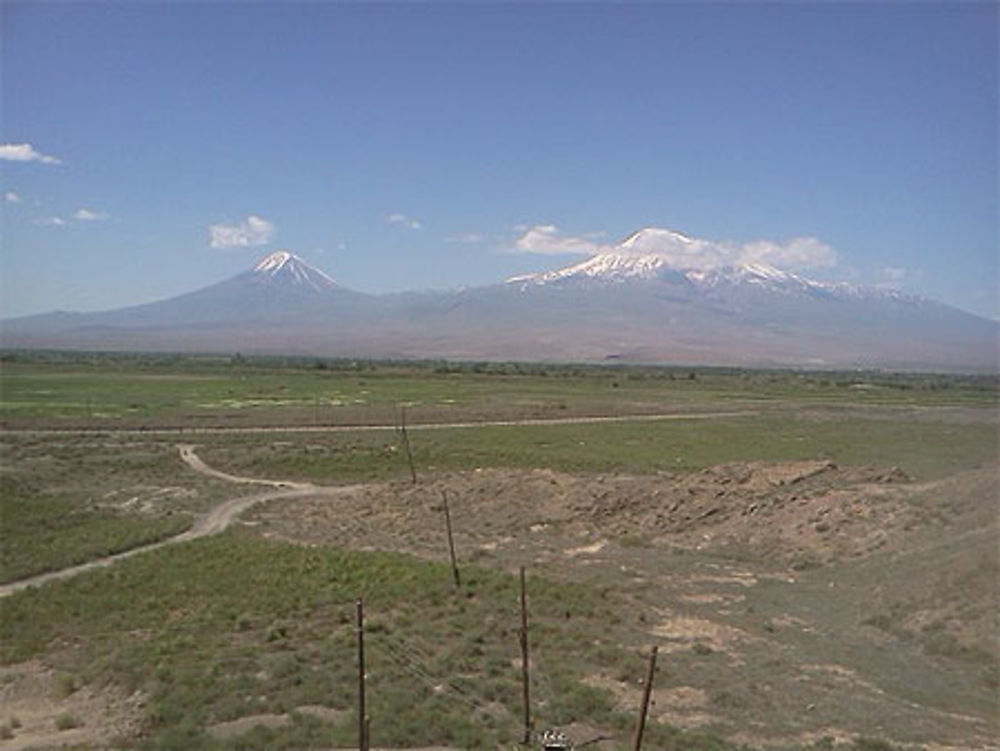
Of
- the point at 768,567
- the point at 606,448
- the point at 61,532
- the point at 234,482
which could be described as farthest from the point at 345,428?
the point at 768,567

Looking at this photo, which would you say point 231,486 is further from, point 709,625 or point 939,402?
point 939,402

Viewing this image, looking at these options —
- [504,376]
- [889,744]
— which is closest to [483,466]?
[889,744]

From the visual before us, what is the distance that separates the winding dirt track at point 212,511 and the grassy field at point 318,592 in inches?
28.3

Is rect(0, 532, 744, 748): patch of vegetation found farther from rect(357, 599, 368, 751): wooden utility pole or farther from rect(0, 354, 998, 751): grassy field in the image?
rect(357, 599, 368, 751): wooden utility pole

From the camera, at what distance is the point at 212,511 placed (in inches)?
1385

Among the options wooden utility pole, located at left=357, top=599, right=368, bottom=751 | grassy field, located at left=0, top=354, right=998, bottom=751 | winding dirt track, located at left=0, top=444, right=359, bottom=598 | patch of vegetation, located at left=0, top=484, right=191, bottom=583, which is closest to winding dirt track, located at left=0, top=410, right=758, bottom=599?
winding dirt track, located at left=0, top=444, right=359, bottom=598

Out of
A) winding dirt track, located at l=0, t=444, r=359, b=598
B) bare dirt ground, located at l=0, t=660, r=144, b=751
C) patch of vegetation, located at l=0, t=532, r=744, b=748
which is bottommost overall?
winding dirt track, located at l=0, t=444, r=359, b=598

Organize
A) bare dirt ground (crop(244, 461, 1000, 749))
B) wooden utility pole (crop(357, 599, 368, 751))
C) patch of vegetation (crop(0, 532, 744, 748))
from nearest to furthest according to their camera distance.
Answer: wooden utility pole (crop(357, 599, 368, 751))
patch of vegetation (crop(0, 532, 744, 748))
bare dirt ground (crop(244, 461, 1000, 749))

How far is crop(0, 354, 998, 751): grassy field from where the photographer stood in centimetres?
1481

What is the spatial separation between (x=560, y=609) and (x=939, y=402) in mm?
81783

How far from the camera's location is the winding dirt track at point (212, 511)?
24.5 m

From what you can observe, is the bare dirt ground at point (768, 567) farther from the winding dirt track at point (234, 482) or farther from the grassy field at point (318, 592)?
the winding dirt track at point (234, 482)

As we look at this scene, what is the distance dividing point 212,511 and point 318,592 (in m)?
14.8

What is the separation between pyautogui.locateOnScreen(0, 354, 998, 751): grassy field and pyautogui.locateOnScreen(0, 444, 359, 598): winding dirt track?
2.36 feet
